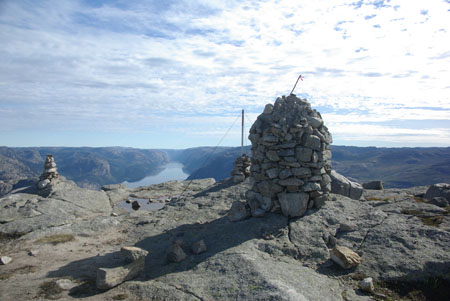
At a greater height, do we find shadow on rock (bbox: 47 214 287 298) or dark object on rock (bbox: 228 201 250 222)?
dark object on rock (bbox: 228 201 250 222)

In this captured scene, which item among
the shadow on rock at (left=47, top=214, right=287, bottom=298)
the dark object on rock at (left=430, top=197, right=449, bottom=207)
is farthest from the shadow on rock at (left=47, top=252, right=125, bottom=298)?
the dark object on rock at (left=430, top=197, right=449, bottom=207)

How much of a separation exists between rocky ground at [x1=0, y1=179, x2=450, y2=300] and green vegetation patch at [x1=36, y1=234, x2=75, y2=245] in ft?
0.21

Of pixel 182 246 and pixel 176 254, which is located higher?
pixel 176 254

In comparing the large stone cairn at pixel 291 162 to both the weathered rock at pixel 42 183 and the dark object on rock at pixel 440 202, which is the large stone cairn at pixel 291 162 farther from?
the weathered rock at pixel 42 183

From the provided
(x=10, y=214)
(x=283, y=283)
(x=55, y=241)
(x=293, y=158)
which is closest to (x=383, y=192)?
(x=293, y=158)

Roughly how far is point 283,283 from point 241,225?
4.48 meters

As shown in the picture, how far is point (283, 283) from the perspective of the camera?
7770 mm

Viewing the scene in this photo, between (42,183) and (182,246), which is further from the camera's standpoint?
(42,183)

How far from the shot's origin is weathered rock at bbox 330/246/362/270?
29.3 feet

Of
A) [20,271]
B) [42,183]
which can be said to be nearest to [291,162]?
[20,271]

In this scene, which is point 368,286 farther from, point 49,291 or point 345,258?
point 49,291

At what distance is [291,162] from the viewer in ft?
40.5

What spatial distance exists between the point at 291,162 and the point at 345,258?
4674mm

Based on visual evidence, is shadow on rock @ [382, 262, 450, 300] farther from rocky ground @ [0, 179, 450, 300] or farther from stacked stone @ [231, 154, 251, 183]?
stacked stone @ [231, 154, 251, 183]
